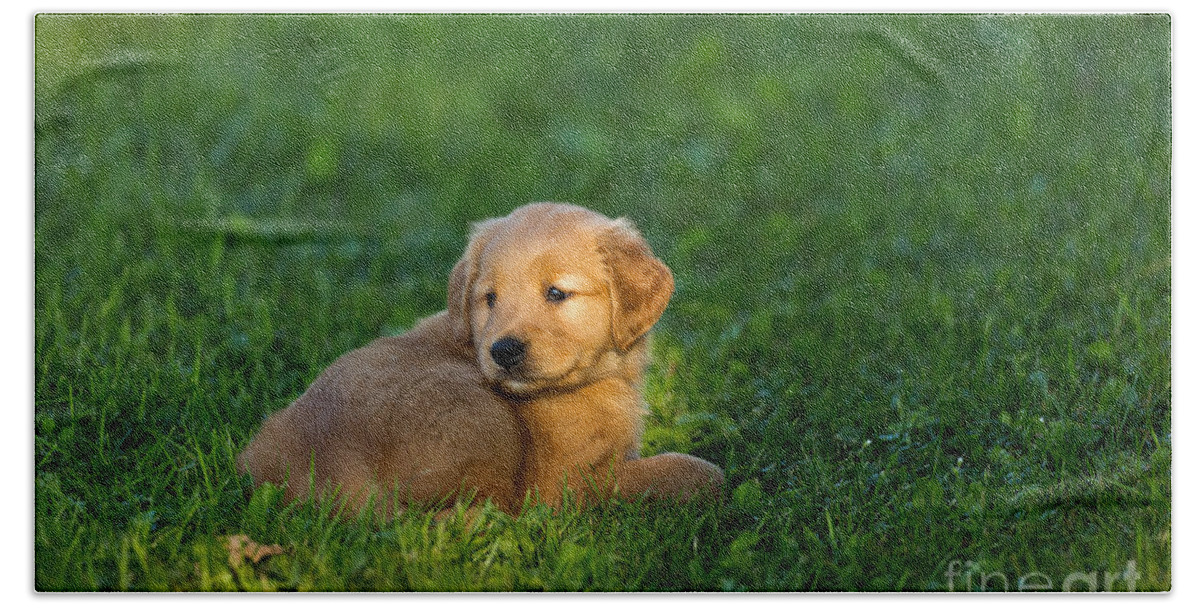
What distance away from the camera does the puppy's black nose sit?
10.0 ft

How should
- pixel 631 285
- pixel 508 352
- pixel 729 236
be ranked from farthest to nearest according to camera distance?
pixel 729 236 → pixel 631 285 → pixel 508 352

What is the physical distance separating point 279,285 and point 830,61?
1745 mm

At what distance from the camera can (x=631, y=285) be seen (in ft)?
10.4

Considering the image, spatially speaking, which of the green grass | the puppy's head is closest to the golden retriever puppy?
the puppy's head

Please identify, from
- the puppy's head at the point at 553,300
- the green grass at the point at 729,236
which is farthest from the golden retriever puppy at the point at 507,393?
the green grass at the point at 729,236

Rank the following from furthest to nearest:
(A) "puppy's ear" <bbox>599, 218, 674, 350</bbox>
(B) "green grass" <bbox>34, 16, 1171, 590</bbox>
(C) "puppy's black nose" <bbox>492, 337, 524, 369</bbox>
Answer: (B) "green grass" <bbox>34, 16, 1171, 590</bbox> < (A) "puppy's ear" <bbox>599, 218, 674, 350</bbox> < (C) "puppy's black nose" <bbox>492, 337, 524, 369</bbox>

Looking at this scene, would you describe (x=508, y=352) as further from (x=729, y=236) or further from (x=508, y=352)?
(x=729, y=236)

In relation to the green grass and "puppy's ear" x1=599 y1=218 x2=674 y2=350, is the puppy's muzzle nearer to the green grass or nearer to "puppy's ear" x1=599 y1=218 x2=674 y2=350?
"puppy's ear" x1=599 y1=218 x2=674 y2=350

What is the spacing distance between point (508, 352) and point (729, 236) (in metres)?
0.82

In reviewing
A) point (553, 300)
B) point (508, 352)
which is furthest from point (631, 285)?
point (508, 352)

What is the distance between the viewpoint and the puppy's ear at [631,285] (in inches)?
124

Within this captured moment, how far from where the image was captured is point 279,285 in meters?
3.50

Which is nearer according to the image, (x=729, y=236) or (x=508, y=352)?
(x=508, y=352)

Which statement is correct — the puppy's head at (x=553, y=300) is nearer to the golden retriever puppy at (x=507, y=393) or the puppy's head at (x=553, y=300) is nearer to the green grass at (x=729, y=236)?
the golden retriever puppy at (x=507, y=393)
